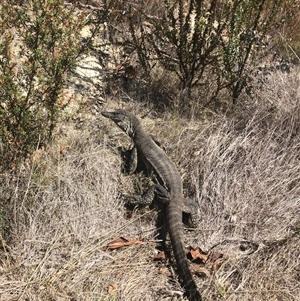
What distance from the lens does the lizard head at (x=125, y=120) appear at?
536 centimetres

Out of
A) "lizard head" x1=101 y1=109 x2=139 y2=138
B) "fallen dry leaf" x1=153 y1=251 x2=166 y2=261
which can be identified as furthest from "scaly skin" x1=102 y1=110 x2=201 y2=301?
"fallen dry leaf" x1=153 y1=251 x2=166 y2=261

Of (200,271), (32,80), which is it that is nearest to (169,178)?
(200,271)

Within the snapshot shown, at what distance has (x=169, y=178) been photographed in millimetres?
4812

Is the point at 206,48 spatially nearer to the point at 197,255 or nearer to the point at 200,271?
the point at 197,255

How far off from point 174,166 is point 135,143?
0.59 m

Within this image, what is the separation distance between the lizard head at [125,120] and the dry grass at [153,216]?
15 centimetres

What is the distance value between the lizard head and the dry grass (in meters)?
0.15

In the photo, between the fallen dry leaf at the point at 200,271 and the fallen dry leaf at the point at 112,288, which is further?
the fallen dry leaf at the point at 200,271

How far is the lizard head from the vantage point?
5355 mm

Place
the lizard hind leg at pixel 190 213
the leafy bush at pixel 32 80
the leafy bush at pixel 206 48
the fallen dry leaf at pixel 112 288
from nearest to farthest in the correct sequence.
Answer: the fallen dry leaf at pixel 112 288 → the leafy bush at pixel 32 80 → the lizard hind leg at pixel 190 213 → the leafy bush at pixel 206 48

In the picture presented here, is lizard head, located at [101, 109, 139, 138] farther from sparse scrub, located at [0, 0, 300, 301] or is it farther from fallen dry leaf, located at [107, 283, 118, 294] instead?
fallen dry leaf, located at [107, 283, 118, 294]

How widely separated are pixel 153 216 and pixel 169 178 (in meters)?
0.44

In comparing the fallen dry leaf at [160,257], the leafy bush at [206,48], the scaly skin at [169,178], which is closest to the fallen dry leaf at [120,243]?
the fallen dry leaf at [160,257]

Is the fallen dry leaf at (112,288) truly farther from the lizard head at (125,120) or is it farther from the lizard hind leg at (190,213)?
the lizard head at (125,120)
